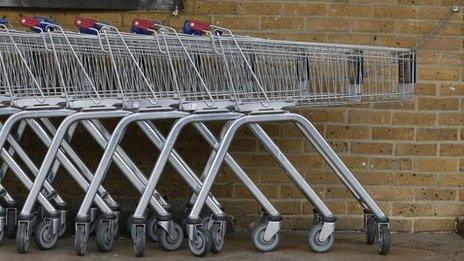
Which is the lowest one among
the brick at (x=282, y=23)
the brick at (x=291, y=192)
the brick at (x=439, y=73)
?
the brick at (x=291, y=192)

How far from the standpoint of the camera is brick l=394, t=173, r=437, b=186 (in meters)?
7.38

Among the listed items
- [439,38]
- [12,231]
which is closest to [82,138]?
[12,231]

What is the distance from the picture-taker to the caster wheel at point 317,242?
652cm

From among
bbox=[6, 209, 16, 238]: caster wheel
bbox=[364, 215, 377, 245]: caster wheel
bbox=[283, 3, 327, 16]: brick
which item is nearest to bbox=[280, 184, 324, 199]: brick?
bbox=[364, 215, 377, 245]: caster wheel

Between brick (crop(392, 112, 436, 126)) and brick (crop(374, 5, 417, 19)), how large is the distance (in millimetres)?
705

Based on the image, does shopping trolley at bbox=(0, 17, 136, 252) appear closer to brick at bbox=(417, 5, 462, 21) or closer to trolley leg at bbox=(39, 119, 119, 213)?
trolley leg at bbox=(39, 119, 119, 213)

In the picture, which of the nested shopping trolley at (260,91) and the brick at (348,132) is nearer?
the nested shopping trolley at (260,91)

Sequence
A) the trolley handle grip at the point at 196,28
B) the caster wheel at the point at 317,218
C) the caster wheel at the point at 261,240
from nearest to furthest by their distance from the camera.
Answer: the trolley handle grip at the point at 196,28 → the caster wheel at the point at 261,240 → the caster wheel at the point at 317,218

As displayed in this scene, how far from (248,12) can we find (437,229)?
2129 millimetres

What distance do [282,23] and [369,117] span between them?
3.07 ft

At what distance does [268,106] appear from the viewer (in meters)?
6.27

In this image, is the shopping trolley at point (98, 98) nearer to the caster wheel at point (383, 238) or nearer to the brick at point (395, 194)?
the caster wheel at point (383, 238)

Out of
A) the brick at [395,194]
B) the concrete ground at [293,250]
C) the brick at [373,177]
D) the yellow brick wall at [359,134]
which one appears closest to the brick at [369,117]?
the yellow brick wall at [359,134]

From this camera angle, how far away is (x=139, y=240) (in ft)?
20.4
